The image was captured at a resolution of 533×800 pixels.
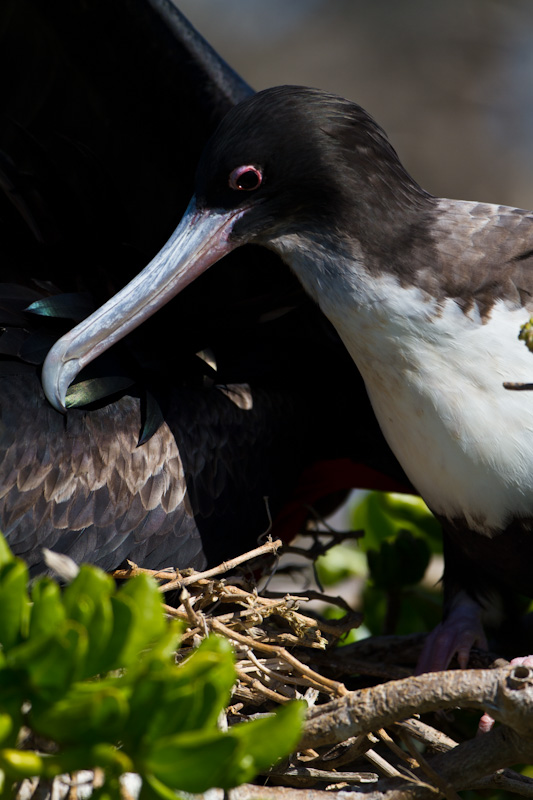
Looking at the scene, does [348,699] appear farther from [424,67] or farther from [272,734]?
[424,67]

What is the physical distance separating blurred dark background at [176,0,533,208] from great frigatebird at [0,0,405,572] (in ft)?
10.4

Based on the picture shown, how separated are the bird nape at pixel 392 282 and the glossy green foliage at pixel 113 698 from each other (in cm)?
71

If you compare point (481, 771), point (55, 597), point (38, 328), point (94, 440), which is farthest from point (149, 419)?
point (55, 597)

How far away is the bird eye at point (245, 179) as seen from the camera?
63.9 inches

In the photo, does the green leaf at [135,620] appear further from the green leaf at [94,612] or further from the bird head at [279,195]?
the bird head at [279,195]

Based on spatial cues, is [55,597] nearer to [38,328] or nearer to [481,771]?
[481,771]

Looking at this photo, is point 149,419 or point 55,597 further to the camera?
point 149,419

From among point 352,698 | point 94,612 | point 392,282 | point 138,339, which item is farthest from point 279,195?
point 94,612

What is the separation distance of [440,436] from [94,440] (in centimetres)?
57

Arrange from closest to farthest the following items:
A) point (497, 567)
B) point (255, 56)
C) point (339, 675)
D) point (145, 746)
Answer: point (145, 746) → point (497, 567) → point (339, 675) → point (255, 56)

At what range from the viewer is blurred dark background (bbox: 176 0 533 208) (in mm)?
5410

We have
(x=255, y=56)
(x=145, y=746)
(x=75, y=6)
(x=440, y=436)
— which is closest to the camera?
(x=145, y=746)

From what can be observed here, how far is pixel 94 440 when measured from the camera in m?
1.77

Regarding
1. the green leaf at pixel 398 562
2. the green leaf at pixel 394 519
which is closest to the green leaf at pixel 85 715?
the green leaf at pixel 398 562
